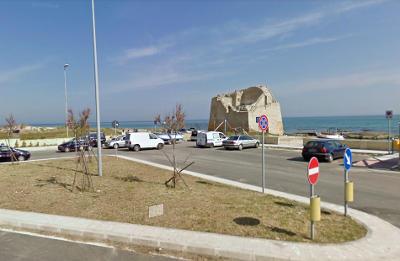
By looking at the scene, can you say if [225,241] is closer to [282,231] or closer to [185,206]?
[282,231]

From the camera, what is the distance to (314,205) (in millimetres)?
5309

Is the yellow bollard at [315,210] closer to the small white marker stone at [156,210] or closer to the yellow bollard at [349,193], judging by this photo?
the yellow bollard at [349,193]

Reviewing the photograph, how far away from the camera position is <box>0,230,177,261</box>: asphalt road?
487 cm

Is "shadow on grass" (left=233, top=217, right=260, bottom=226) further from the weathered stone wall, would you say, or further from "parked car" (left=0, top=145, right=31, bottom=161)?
the weathered stone wall

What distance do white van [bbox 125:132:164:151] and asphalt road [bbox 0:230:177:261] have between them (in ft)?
68.0

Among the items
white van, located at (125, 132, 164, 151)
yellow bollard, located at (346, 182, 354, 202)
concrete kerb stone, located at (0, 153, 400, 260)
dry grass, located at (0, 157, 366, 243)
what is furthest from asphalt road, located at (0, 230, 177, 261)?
white van, located at (125, 132, 164, 151)

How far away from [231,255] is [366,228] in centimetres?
342

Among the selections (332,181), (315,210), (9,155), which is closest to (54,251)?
(315,210)

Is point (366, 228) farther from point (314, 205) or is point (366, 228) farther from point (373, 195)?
point (373, 195)

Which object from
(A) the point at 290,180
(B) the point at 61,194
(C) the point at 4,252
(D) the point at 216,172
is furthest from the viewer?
(D) the point at 216,172

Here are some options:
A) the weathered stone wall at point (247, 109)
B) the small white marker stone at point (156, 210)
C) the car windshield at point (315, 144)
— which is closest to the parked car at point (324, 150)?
the car windshield at point (315, 144)

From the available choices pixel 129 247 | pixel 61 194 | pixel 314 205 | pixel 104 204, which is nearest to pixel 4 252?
pixel 129 247

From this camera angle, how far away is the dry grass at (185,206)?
5.89 meters

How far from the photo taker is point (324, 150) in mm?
16484
